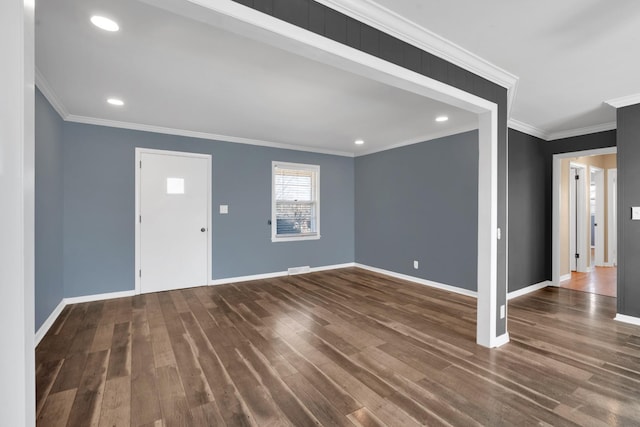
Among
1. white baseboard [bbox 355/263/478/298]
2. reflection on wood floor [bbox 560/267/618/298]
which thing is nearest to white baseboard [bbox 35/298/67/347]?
white baseboard [bbox 355/263/478/298]

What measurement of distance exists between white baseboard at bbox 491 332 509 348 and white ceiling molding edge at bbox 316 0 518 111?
2.40 metres

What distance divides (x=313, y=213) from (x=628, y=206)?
4557mm

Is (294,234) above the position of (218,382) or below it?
above

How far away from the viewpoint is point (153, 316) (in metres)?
3.53

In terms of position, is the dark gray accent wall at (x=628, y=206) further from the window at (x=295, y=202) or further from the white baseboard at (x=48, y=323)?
the white baseboard at (x=48, y=323)

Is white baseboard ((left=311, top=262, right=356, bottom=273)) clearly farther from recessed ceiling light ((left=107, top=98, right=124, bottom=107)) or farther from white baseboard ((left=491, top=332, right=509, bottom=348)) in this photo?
recessed ceiling light ((left=107, top=98, right=124, bottom=107))

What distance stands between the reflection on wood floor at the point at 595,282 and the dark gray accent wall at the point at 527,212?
0.55 metres

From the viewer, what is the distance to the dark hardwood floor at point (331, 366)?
1.87 metres

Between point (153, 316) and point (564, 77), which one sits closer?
point (564, 77)

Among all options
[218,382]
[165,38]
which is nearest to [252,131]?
[165,38]

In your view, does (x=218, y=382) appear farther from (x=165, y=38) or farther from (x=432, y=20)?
(x=432, y=20)

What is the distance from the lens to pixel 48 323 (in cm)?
318

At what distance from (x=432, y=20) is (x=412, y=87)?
420 millimetres
